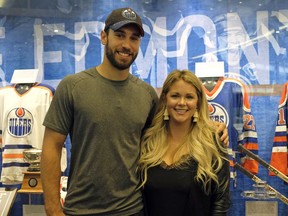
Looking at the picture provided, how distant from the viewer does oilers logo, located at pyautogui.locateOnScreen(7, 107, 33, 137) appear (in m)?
3.23

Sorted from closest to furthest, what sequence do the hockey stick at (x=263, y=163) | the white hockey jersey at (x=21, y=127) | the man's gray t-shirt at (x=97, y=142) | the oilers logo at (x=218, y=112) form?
the man's gray t-shirt at (x=97, y=142) < the hockey stick at (x=263, y=163) < the oilers logo at (x=218, y=112) < the white hockey jersey at (x=21, y=127)

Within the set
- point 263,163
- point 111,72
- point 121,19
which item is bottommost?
point 263,163

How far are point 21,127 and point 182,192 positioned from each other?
6.39 feet

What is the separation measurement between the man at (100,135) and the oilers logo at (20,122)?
1598mm

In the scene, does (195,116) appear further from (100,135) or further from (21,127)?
(21,127)

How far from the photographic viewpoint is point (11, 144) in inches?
128

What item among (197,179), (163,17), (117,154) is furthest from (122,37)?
(163,17)

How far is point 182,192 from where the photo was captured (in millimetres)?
1713

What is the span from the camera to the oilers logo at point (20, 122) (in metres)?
3.23

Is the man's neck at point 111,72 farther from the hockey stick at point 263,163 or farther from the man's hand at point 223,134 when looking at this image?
the hockey stick at point 263,163

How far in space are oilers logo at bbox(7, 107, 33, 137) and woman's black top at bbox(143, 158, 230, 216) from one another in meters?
1.77

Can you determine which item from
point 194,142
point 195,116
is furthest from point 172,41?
point 194,142

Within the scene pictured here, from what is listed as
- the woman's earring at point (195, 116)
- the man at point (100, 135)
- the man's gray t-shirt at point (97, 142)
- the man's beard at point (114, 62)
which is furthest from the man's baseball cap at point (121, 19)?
the woman's earring at point (195, 116)

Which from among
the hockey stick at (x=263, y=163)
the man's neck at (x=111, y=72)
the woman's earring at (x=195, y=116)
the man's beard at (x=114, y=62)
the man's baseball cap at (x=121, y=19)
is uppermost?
the man's baseball cap at (x=121, y=19)
